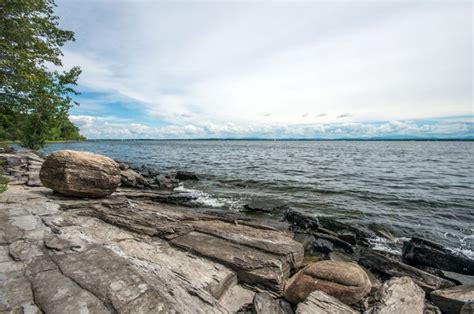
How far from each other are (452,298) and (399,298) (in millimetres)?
1350

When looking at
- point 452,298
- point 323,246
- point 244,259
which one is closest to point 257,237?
point 244,259

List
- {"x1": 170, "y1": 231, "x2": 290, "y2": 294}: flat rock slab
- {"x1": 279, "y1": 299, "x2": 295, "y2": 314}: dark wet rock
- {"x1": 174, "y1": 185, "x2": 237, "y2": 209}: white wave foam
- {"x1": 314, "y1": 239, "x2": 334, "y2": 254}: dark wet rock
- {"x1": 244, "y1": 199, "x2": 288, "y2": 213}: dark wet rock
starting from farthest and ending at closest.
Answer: {"x1": 174, "y1": 185, "x2": 237, "y2": 209}: white wave foam
{"x1": 244, "y1": 199, "x2": 288, "y2": 213}: dark wet rock
{"x1": 314, "y1": 239, "x2": 334, "y2": 254}: dark wet rock
{"x1": 170, "y1": 231, "x2": 290, "y2": 294}: flat rock slab
{"x1": 279, "y1": 299, "x2": 295, "y2": 314}: dark wet rock

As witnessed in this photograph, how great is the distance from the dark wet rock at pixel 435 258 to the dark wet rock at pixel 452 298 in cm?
286

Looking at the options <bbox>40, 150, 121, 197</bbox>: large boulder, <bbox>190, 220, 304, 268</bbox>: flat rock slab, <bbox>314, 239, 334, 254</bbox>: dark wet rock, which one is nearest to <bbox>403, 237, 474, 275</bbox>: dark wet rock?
<bbox>314, 239, 334, 254</bbox>: dark wet rock

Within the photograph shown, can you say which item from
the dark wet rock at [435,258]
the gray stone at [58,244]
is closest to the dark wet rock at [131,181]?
the gray stone at [58,244]

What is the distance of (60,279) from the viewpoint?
381cm

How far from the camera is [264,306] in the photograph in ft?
14.6

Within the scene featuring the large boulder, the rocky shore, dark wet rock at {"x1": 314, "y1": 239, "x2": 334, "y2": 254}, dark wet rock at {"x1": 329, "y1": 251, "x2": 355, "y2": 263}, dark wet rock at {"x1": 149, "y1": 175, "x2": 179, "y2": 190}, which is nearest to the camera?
the rocky shore

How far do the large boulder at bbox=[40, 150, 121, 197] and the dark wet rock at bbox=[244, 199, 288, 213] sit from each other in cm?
732

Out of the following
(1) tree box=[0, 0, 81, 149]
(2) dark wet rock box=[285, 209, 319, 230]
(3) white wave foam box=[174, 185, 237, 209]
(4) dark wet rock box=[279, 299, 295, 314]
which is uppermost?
(1) tree box=[0, 0, 81, 149]

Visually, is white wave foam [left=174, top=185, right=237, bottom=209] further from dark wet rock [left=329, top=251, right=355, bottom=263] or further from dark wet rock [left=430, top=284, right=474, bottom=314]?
dark wet rock [left=430, top=284, right=474, bottom=314]

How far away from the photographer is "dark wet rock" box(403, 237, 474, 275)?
7684mm

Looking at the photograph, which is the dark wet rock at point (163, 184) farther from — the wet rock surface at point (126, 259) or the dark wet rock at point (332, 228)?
the dark wet rock at point (332, 228)

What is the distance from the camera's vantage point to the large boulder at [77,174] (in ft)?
29.3
